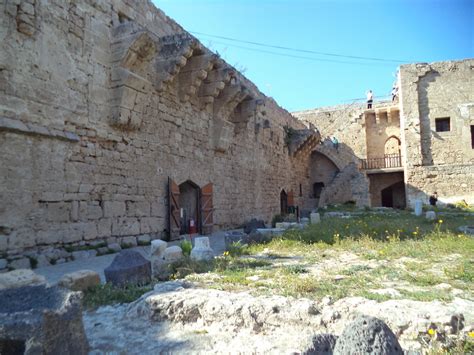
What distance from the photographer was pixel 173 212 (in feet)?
27.6

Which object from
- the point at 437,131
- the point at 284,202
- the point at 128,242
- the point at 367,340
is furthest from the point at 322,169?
the point at 367,340

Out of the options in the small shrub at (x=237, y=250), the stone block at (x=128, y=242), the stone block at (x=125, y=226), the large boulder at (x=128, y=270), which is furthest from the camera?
the stone block at (x=128, y=242)

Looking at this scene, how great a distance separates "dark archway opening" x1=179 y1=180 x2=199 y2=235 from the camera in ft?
32.2

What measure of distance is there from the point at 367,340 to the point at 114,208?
5785 millimetres

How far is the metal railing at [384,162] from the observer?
21.8m

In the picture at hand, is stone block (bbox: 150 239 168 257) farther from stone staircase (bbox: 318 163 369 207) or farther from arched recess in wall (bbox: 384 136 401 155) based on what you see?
arched recess in wall (bbox: 384 136 401 155)

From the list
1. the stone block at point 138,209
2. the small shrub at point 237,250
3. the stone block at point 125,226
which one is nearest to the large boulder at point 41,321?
the small shrub at point 237,250

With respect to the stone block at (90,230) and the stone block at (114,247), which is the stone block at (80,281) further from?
the stone block at (114,247)

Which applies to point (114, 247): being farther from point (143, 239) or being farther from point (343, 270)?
point (343, 270)

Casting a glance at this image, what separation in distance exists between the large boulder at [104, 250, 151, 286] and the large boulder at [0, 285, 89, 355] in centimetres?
153

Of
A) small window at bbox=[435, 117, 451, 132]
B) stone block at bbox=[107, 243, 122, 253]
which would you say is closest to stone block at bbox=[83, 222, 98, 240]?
stone block at bbox=[107, 243, 122, 253]

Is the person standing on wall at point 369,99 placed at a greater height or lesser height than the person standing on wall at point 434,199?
greater

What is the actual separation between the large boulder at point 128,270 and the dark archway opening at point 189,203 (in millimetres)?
5496

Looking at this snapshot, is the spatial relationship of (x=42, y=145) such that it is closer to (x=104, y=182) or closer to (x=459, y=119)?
(x=104, y=182)
